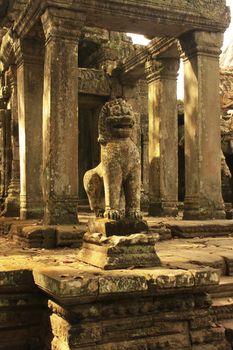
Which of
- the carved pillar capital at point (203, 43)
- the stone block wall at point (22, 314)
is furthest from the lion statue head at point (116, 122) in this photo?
the carved pillar capital at point (203, 43)

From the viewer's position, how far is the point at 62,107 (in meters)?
7.78

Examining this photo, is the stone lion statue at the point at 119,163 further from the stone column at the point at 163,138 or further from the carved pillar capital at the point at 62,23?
the stone column at the point at 163,138

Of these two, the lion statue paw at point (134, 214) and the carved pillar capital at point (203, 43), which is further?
the carved pillar capital at point (203, 43)

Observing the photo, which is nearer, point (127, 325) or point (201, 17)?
point (127, 325)

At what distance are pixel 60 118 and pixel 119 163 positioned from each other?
3.20m

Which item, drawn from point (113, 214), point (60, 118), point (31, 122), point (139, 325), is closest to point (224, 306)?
point (139, 325)

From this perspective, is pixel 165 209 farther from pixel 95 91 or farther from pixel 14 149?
pixel 95 91

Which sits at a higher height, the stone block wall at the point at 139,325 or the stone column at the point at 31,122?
the stone column at the point at 31,122

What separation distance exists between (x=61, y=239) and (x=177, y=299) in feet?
10.0

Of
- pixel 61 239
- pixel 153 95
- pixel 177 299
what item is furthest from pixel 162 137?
pixel 177 299

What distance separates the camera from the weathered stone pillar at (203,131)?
8898 mm

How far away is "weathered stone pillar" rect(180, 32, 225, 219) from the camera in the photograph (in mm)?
8898

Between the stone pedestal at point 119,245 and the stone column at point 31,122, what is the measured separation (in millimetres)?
4863

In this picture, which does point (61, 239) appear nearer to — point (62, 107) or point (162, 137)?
point (62, 107)
